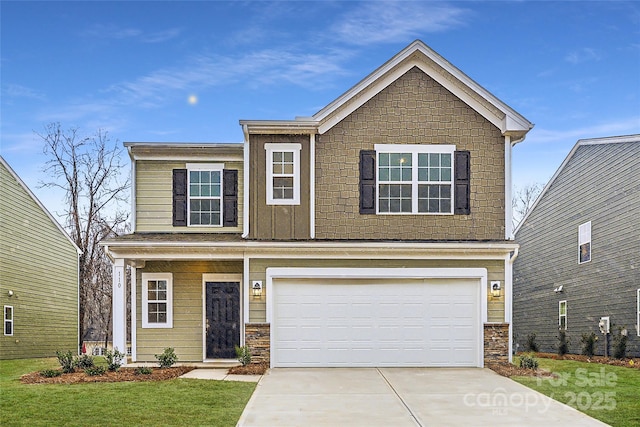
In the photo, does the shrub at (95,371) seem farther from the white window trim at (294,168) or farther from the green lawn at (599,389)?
the green lawn at (599,389)

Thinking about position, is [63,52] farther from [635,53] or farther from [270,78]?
[635,53]

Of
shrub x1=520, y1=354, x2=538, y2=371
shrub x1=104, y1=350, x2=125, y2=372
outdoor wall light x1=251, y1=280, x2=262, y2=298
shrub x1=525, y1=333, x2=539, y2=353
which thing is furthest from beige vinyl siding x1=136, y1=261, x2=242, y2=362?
shrub x1=525, y1=333, x2=539, y2=353

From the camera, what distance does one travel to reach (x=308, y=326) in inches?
606

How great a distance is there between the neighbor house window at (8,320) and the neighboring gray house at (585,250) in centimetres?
1725

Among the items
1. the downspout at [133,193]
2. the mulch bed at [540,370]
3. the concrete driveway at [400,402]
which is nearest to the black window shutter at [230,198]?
the downspout at [133,193]

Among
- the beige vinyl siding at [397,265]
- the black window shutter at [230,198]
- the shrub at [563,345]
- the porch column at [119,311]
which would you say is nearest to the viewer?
the porch column at [119,311]

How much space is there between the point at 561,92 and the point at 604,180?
358 centimetres

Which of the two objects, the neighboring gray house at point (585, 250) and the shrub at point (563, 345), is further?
the shrub at point (563, 345)

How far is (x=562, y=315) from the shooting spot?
23.0 metres

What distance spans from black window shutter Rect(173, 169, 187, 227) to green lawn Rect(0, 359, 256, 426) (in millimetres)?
5386

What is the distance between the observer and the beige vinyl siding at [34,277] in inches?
794

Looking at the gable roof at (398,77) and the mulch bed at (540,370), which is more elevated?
the gable roof at (398,77)

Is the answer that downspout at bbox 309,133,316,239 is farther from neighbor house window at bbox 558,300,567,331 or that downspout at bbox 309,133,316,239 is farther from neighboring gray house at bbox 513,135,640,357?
neighbor house window at bbox 558,300,567,331

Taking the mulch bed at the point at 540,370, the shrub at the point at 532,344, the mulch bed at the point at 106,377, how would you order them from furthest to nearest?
the shrub at the point at 532,344, the mulch bed at the point at 540,370, the mulch bed at the point at 106,377
